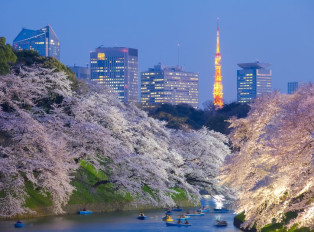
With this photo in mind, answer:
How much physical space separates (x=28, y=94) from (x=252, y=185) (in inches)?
770

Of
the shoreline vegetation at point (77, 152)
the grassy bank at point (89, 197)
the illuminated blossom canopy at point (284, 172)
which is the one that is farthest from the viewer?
the grassy bank at point (89, 197)

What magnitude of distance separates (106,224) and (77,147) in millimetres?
8096

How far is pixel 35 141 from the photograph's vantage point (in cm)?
4181

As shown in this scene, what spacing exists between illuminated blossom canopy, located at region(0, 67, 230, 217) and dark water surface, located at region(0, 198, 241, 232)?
1274 millimetres

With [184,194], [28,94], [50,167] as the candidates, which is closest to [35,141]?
[50,167]

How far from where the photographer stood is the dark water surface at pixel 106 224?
122 feet

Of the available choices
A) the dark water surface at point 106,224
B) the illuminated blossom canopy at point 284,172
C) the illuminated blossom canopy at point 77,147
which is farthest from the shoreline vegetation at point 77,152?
the illuminated blossom canopy at point 284,172

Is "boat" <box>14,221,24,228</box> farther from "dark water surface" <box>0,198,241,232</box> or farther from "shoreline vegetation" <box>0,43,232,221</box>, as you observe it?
"shoreline vegetation" <box>0,43,232,221</box>

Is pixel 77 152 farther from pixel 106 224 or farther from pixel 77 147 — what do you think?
pixel 106 224

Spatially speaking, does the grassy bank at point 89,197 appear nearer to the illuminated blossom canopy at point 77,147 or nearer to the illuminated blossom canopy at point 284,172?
the illuminated blossom canopy at point 77,147

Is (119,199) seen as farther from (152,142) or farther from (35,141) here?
(35,141)

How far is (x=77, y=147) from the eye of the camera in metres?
46.4

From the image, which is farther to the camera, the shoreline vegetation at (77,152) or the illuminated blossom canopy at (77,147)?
the shoreline vegetation at (77,152)

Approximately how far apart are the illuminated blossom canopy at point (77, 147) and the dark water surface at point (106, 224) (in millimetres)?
1274
